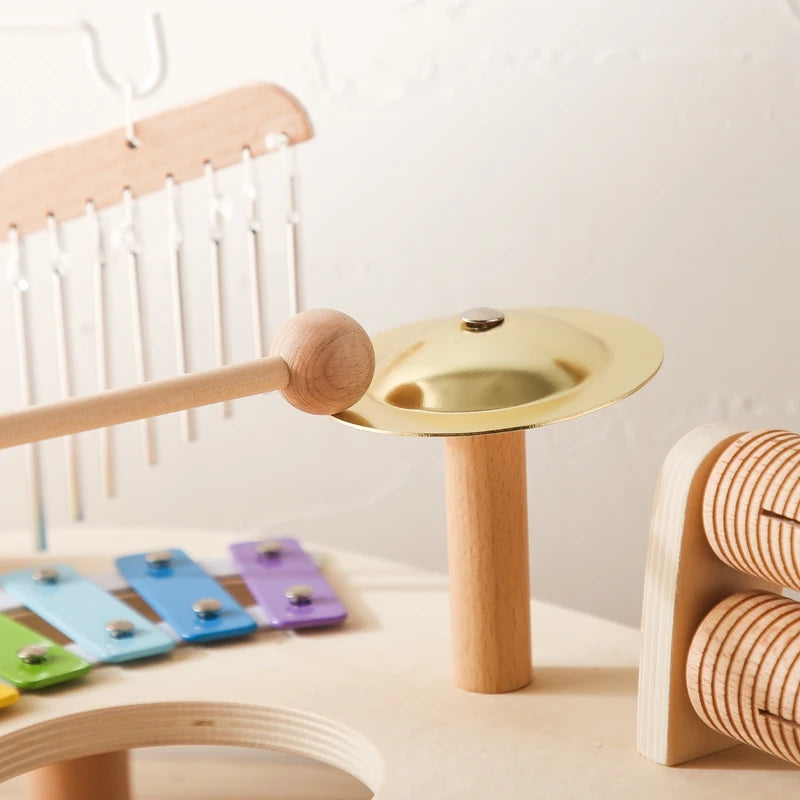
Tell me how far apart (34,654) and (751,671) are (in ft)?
1.49

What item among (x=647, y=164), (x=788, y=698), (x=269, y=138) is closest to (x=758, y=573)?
(x=788, y=698)

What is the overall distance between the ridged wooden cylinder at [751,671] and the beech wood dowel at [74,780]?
0.53 metres

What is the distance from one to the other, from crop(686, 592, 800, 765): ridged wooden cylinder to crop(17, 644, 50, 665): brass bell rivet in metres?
0.41

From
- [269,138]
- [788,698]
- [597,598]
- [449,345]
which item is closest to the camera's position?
[788,698]

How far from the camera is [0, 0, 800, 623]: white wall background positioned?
4.55ft

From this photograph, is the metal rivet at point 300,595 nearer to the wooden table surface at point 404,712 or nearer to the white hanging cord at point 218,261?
the wooden table surface at point 404,712

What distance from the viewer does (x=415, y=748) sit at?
0.75 meters

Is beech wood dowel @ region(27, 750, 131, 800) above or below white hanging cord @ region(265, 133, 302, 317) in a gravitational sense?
below

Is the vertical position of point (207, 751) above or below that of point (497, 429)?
below

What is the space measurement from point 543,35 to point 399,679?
2.75ft

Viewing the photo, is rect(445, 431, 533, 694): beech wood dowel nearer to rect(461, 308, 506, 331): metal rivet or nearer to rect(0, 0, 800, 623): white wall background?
rect(461, 308, 506, 331): metal rivet

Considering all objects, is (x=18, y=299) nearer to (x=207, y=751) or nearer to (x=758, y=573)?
(x=758, y=573)

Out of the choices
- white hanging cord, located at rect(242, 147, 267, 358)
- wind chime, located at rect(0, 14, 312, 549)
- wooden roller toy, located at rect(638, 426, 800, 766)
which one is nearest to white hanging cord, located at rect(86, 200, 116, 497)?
wind chime, located at rect(0, 14, 312, 549)

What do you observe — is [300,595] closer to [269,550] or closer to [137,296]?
[269,550]
